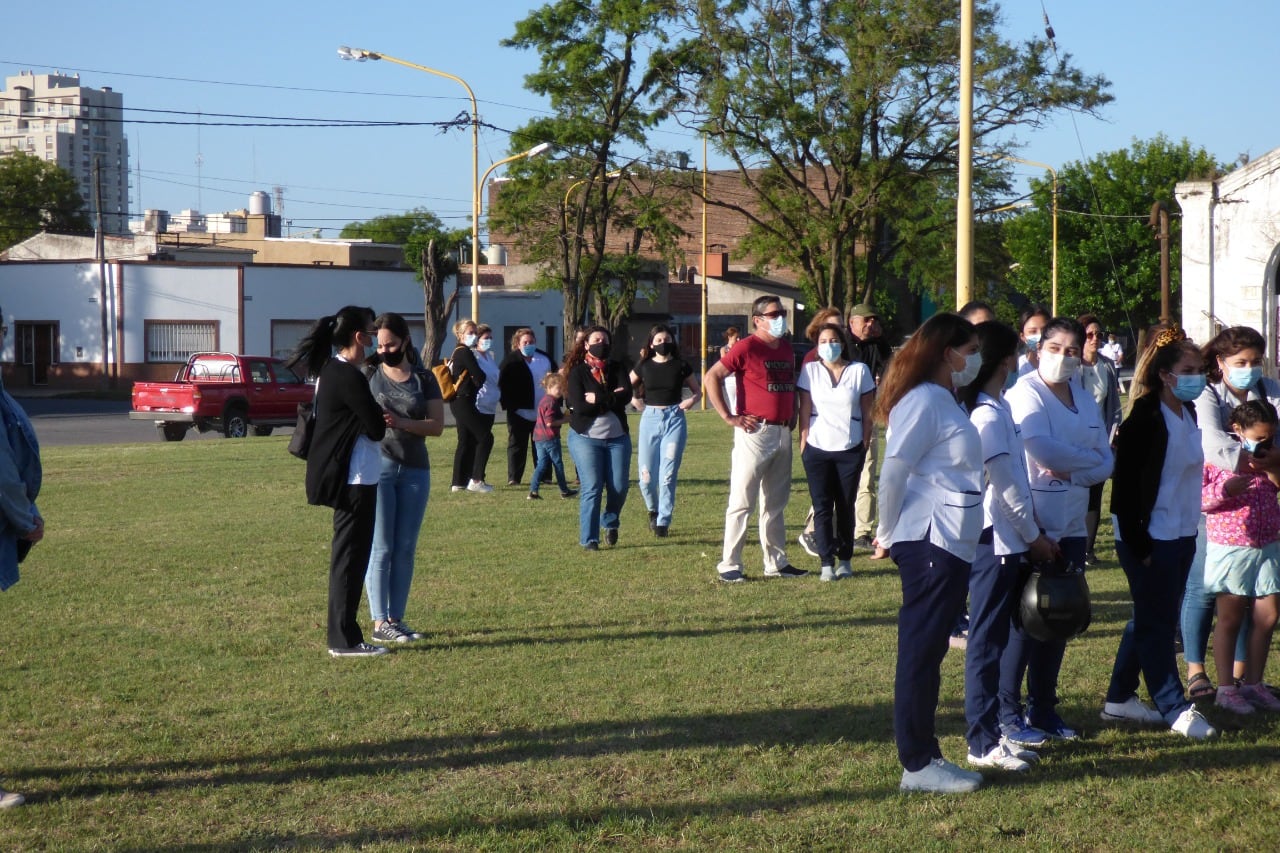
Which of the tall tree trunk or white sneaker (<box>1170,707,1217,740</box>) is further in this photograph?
the tall tree trunk

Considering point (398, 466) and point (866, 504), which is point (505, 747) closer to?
point (398, 466)

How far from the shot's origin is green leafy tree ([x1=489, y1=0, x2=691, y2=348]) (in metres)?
43.6

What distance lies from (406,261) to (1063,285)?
33626mm

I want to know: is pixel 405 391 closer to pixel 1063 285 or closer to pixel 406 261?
pixel 1063 285

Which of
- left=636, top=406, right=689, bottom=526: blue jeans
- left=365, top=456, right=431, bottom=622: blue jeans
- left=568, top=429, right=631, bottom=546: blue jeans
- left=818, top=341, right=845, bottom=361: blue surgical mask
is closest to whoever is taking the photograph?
left=365, top=456, right=431, bottom=622: blue jeans

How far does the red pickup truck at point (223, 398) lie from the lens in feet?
93.6

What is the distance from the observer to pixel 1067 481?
592cm

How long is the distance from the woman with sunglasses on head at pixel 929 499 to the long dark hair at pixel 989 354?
27 centimetres

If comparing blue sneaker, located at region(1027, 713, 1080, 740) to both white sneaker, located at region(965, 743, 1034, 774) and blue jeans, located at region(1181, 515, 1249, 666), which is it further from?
blue jeans, located at region(1181, 515, 1249, 666)

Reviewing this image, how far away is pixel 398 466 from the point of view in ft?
26.6

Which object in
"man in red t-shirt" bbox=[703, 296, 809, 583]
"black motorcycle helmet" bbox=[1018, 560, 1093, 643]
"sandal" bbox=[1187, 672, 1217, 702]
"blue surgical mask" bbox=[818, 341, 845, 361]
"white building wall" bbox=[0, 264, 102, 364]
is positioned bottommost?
"sandal" bbox=[1187, 672, 1217, 702]

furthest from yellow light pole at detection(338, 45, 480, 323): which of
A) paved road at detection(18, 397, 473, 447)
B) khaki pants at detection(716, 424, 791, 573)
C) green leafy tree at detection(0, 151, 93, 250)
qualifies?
green leafy tree at detection(0, 151, 93, 250)

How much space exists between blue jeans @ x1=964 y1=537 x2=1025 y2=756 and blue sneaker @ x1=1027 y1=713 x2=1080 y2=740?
378mm

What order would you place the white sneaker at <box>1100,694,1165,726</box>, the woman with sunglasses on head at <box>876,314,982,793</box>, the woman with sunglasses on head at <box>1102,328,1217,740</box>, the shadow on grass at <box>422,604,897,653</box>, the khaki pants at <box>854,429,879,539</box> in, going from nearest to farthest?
the woman with sunglasses on head at <box>876,314,982,793</box> < the woman with sunglasses on head at <box>1102,328,1217,740</box> < the white sneaker at <box>1100,694,1165,726</box> < the shadow on grass at <box>422,604,897,653</box> < the khaki pants at <box>854,429,879,539</box>
